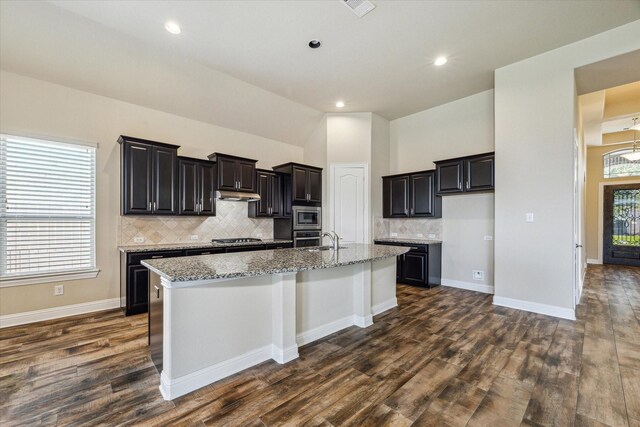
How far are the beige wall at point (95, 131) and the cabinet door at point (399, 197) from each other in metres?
3.58

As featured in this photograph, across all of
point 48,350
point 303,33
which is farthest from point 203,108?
point 48,350

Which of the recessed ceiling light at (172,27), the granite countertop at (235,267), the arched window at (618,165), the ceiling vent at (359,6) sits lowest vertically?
the granite countertop at (235,267)

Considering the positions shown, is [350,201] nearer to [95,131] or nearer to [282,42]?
[282,42]

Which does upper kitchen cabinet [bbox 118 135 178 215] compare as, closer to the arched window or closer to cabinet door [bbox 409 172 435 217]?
cabinet door [bbox 409 172 435 217]

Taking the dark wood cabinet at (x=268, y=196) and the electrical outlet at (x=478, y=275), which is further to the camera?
the dark wood cabinet at (x=268, y=196)

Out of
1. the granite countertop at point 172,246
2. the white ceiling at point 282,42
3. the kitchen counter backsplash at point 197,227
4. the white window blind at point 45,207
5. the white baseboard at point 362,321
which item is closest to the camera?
the white ceiling at point 282,42

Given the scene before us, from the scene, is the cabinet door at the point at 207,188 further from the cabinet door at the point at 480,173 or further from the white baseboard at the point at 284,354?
the cabinet door at the point at 480,173

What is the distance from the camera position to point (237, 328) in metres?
2.33

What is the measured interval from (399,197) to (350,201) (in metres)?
0.98

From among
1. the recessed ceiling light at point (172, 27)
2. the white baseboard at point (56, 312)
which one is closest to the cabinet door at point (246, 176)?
the recessed ceiling light at point (172, 27)

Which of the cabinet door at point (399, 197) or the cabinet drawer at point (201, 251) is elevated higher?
the cabinet door at point (399, 197)

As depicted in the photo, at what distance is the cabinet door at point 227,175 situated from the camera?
15.2 feet

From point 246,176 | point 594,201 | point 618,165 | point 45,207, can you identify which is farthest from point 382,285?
point 618,165

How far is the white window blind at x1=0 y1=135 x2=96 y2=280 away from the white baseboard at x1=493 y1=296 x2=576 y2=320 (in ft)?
18.8
